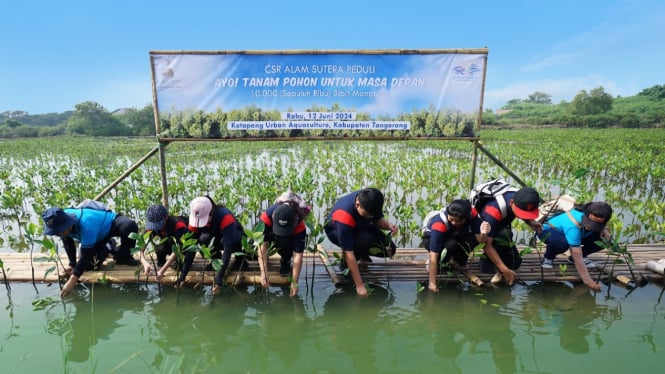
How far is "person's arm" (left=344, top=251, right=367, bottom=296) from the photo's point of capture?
3.50 meters

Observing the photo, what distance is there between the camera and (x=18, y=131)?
4412 cm

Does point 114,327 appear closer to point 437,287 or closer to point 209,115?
point 209,115

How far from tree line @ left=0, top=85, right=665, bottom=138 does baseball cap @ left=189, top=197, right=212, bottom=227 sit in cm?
177

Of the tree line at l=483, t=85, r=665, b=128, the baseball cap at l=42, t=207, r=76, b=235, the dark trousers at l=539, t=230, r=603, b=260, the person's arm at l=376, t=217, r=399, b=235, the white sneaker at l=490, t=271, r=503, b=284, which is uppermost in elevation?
the tree line at l=483, t=85, r=665, b=128

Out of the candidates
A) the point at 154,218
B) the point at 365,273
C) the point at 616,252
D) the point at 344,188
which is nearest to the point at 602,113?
the point at 344,188

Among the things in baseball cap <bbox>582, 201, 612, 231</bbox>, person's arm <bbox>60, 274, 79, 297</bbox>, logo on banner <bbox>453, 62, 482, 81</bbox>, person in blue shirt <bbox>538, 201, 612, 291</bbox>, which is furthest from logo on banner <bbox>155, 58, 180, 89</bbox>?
baseball cap <bbox>582, 201, 612, 231</bbox>

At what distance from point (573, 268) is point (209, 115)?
4.96m

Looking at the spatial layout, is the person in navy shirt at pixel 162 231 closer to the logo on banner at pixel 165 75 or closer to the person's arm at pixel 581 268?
the logo on banner at pixel 165 75

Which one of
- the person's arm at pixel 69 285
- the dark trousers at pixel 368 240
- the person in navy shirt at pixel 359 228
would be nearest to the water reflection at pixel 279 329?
the person in navy shirt at pixel 359 228

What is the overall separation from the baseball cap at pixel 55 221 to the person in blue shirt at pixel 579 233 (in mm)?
4803

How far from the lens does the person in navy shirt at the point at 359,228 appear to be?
10.3 feet

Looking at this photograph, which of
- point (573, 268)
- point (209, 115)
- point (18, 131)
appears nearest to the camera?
point (573, 268)

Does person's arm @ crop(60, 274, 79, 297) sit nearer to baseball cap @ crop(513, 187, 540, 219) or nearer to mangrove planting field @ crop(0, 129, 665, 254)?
mangrove planting field @ crop(0, 129, 665, 254)

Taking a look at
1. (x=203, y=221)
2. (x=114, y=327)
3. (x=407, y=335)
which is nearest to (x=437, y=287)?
(x=407, y=335)
